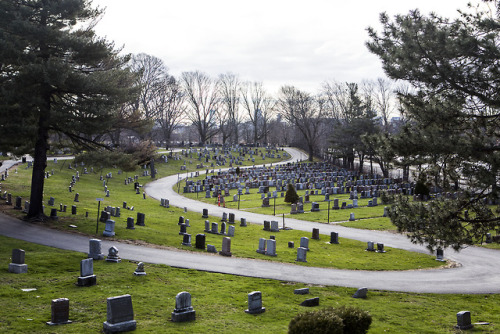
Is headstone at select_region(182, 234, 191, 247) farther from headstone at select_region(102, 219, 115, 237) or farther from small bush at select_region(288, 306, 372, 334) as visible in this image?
small bush at select_region(288, 306, 372, 334)

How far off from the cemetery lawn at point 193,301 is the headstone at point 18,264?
0.21 metres

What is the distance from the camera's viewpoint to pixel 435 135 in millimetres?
12039

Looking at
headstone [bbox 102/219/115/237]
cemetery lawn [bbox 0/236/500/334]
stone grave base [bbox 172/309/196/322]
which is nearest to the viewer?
cemetery lawn [bbox 0/236/500/334]

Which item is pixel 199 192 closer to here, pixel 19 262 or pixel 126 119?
pixel 126 119

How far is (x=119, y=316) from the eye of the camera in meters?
9.30

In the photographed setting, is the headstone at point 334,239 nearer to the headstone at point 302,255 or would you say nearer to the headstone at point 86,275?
the headstone at point 302,255

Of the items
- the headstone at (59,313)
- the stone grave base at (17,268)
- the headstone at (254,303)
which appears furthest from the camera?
the stone grave base at (17,268)

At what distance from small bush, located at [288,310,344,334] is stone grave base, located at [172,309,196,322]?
3.17 meters

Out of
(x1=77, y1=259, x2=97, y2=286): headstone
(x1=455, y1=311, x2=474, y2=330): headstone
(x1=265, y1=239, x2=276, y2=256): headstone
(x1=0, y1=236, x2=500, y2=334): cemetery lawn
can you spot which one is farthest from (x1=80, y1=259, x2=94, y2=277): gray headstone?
(x1=455, y1=311, x2=474, y2=330): headstone

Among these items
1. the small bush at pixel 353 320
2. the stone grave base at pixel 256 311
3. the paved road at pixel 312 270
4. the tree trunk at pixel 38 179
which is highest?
the tree trunk at pixel 38 179

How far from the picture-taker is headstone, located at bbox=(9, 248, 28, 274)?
13241mm

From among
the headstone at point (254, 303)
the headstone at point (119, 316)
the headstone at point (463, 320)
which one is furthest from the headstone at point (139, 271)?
the headstone at point (463, 320)

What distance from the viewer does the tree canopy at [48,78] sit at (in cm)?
1992

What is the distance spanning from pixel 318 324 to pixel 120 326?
410 cm
